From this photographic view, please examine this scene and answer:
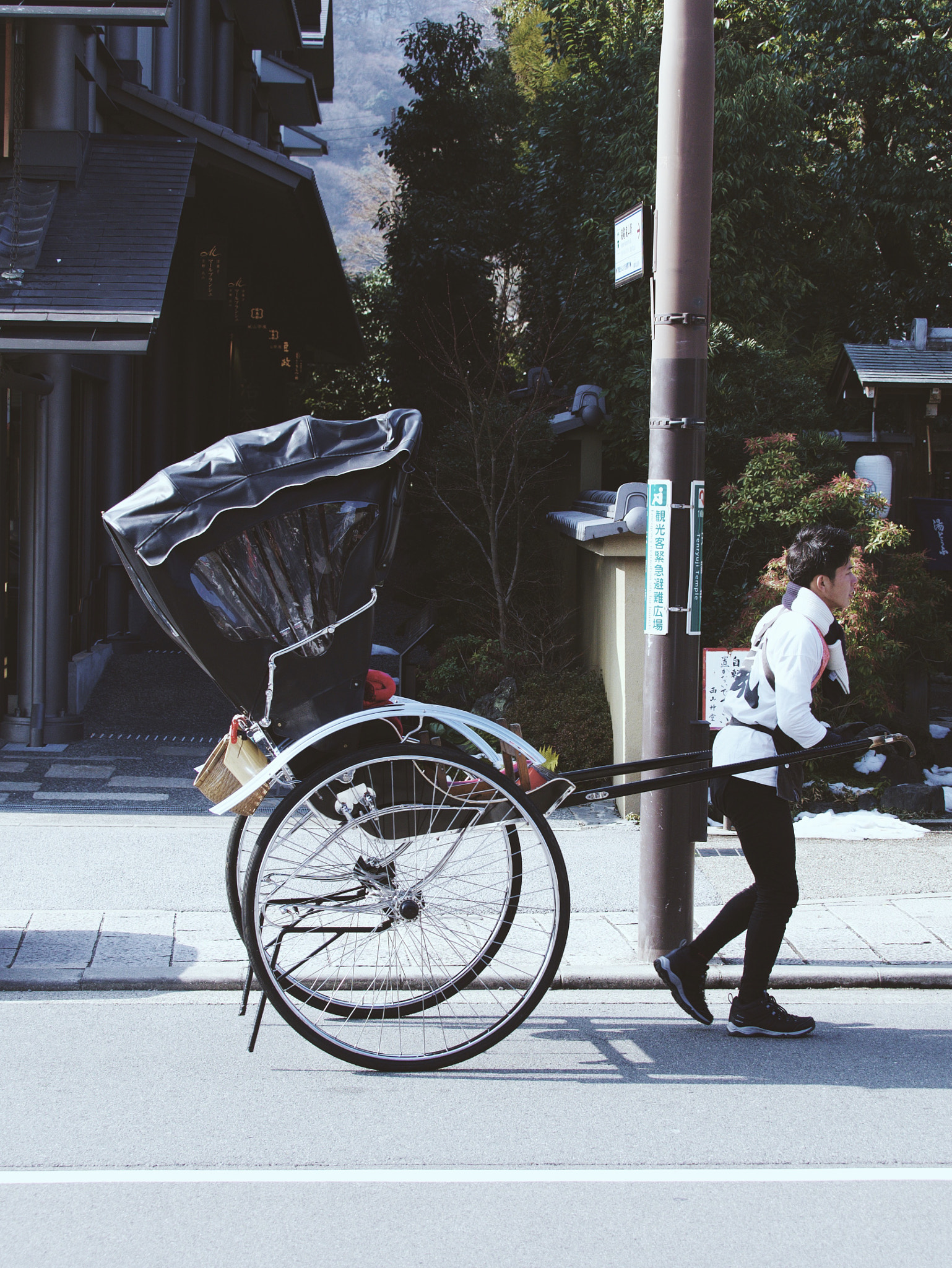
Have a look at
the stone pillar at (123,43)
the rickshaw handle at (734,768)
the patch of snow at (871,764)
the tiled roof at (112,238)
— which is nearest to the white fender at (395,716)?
the rickshaw handle at (734,768)

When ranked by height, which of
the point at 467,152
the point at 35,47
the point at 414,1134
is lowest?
the point at 414,1134

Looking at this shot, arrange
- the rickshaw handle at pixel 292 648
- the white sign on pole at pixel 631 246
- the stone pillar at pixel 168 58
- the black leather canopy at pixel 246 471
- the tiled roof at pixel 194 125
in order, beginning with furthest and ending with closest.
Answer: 1. the stone pillar at pixel 168 58
2. the tiled roof at pixel 194 125
3. the white sign on pole at pixel 631 246
4. the rickshaw handle at pixel 292 648
5. the black leather canopy at pixel 246 471

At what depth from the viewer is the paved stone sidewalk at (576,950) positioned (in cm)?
527

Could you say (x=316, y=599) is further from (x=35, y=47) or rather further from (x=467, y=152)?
(x=467, y=152)

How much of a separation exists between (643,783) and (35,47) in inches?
356

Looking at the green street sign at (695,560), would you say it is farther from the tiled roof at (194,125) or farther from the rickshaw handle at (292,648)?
the tiled roof at (194,125)

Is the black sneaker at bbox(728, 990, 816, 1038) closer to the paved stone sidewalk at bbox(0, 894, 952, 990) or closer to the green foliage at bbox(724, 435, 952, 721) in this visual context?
the paved stone sidewalk at bbox(0, 894, 952, 990)

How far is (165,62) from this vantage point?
15.0 meters

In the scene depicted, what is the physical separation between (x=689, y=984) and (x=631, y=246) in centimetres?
335

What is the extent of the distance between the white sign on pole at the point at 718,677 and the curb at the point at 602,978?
7.71ft

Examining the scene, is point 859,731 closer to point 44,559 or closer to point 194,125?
point 44,559

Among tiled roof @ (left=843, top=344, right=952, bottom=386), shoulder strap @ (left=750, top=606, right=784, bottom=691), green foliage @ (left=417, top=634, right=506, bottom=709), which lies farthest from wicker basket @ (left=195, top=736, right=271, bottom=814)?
tiled roof @ (left=843, top=344, right=952, bottom=386)

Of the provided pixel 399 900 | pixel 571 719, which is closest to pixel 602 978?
pixel 399 900

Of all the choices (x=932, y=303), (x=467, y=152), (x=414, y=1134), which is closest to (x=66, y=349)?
(x=414, y=1134)
